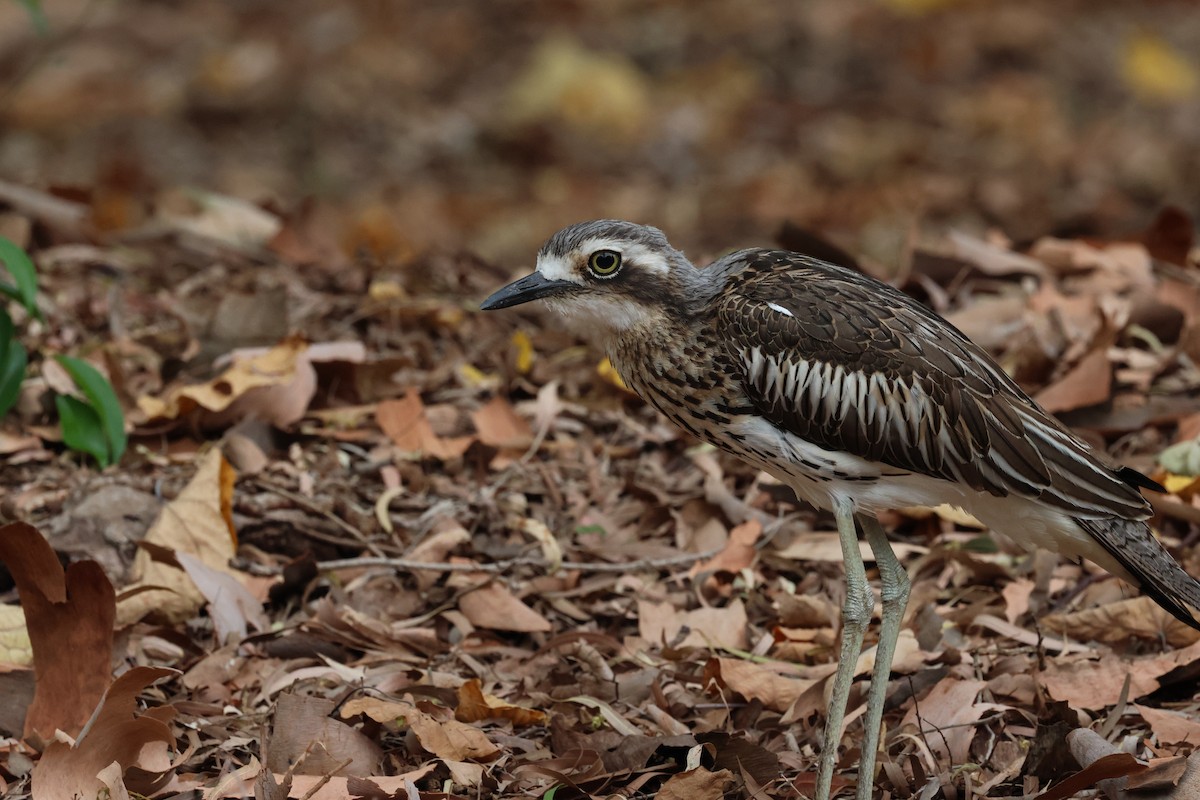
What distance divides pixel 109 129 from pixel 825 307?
907 centimetres

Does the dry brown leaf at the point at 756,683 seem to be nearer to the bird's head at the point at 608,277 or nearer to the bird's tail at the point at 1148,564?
the bird's tail at the point at 1148,564

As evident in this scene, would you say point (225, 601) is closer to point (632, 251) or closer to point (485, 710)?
point (485, 710)

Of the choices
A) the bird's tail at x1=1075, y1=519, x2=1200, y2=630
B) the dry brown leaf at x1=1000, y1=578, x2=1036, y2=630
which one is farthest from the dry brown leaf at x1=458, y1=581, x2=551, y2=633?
the bird's tail at x1=1075, y1=519, x2=1200, y2=630

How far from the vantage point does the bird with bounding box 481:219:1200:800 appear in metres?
4.11

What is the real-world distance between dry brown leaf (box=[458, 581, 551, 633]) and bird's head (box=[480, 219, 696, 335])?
3.61 feet

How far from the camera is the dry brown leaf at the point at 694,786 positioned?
3.94m

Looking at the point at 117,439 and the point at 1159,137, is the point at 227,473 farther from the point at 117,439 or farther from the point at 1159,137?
the point at 1159,137

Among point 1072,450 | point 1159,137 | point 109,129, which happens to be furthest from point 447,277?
point 1159,137

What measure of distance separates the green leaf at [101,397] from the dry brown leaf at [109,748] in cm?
131

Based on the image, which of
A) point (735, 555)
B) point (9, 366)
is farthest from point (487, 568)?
point (9, 366)

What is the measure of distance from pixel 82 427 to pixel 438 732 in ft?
6.34

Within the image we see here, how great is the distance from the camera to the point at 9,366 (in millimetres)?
4914

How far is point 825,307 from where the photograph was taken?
4215 mm

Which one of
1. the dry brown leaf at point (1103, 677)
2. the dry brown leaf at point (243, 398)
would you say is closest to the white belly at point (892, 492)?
the dry brown leaf at point (1103, 677)
